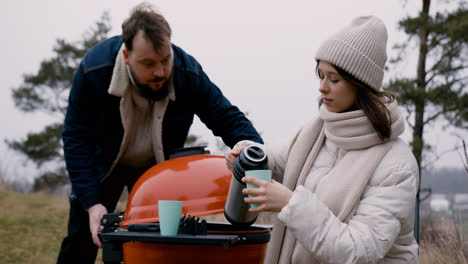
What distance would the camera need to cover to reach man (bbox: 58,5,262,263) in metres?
2.96

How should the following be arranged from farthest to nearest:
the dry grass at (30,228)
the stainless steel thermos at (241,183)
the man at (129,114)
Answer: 1. the dry grass at (30,228)
2. the man at (129,114)
3. the stainless steel thermos at (241,183)

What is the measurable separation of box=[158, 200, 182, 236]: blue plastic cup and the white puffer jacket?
442mm

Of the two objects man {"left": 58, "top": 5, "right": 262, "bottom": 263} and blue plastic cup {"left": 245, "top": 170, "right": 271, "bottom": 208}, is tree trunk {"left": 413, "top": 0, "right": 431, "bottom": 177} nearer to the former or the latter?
man {"left": 58, "top": 5, "right": 262, "bottom": 263}

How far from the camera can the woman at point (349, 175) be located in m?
1.78

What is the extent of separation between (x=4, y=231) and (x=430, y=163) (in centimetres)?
796

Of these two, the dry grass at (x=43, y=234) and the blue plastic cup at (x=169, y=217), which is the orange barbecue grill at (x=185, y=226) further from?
the dry grass at (x=43, y=234)

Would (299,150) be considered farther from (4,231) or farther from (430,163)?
(430,163)

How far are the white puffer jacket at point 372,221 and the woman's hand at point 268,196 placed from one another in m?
0.04

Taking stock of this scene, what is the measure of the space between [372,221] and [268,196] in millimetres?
412

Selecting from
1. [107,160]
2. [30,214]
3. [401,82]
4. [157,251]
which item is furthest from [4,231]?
[401,82]

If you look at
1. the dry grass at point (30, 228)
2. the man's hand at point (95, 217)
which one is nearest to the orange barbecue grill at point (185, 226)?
the man's hand at point (95, 217)

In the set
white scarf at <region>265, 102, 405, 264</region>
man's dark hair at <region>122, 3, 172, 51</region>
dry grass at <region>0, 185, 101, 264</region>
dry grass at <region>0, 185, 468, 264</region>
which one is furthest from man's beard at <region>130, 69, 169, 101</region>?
dry grass at <region>0, 185, 101, 264</region>

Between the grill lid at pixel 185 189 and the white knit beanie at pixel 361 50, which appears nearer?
the white knit beanie at pixel 361 50

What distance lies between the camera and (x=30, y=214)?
8734 mm
